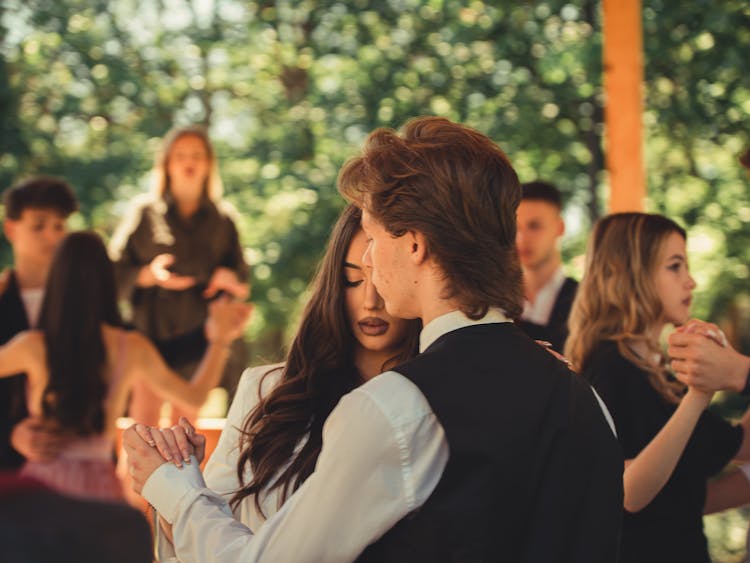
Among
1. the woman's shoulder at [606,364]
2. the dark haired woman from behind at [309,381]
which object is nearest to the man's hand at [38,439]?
the dark haired woman from behind at [309,381]

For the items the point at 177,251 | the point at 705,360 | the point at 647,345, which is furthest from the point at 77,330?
the point at 705,360

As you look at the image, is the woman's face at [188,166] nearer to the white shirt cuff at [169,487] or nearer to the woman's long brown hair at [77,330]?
the woman's long brown hair at [77,330]

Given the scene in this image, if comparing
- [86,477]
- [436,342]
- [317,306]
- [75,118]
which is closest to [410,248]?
[436,342]

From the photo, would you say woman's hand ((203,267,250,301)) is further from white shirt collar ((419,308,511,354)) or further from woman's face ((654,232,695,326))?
white shirt collar ((419,308,511,354))

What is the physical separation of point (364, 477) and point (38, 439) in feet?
7.70

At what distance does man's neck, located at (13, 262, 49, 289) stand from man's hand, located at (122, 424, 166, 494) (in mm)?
2865

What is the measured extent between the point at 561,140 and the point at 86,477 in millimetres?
5706

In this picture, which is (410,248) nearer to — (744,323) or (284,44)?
(284,44)

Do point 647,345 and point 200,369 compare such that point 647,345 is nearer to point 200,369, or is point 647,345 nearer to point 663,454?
point 663,454

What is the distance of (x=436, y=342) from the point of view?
5.53 feet

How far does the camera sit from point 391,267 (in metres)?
1.74

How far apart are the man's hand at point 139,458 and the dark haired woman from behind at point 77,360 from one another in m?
1.87

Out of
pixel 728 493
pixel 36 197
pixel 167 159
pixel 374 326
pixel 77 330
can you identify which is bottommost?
pixel 728 493

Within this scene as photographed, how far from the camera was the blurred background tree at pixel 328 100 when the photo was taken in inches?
316
